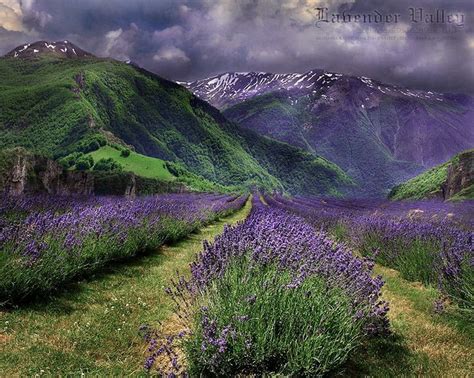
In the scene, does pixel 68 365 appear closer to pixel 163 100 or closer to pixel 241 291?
pixel 241 291

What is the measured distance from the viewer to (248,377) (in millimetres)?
2938

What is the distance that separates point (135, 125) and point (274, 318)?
14551 cm

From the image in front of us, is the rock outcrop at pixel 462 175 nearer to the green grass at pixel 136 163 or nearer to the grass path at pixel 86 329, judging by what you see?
the grass path at pixel 86 329

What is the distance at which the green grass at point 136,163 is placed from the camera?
82.8 m

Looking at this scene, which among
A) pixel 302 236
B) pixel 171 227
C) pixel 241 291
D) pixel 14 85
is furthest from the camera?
pixel 14 85

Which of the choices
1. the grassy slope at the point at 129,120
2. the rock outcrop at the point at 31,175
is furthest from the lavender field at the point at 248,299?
the grassy slope at the point at 129,120

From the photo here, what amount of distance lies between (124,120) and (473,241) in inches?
5606

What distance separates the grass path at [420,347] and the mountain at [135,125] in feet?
312

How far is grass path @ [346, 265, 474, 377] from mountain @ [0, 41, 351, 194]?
95.0 meters

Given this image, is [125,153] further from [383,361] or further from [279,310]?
[279,310]

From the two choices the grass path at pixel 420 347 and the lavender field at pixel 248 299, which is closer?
the lavender field at pixel 248 299

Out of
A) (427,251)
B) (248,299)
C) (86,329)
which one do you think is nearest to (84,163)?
(427,251)

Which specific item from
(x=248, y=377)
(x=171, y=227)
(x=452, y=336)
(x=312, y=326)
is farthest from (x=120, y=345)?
(x=171, y=227)

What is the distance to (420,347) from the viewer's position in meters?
4.25
